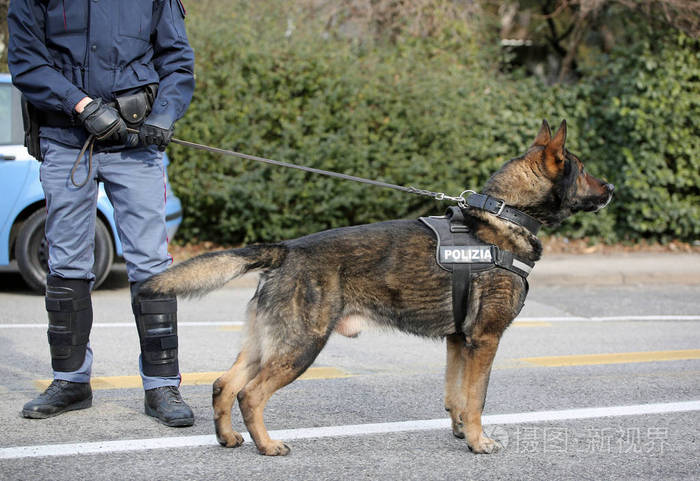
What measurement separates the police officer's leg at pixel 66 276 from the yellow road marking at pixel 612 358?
2.97 meters

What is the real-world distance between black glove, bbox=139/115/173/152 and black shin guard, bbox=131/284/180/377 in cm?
72

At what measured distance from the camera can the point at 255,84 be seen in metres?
9.92

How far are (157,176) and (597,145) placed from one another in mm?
8428

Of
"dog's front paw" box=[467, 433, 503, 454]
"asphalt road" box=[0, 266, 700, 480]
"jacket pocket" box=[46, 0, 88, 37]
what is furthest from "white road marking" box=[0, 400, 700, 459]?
"jacket pocket" box=[46, 0, 88, 37]

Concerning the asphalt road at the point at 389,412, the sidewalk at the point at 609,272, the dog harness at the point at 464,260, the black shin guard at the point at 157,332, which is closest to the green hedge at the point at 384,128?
the sidewalk at the point at 609,272

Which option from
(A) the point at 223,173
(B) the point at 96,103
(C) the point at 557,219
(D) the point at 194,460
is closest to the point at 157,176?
(B) the point at 96,103

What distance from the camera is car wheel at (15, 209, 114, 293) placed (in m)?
7.62

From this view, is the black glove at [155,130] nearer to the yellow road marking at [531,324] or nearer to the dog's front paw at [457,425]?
the dog's front paw at [457,425]

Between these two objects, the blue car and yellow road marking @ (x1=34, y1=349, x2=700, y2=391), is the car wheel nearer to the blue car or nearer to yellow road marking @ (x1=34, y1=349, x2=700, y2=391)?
the blue car

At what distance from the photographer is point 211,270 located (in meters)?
3.52

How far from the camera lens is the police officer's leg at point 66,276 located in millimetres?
4008

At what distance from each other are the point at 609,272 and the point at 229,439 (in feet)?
21.9

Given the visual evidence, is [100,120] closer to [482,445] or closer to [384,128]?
[482,445]

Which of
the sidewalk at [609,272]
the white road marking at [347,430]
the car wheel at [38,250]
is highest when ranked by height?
the white road marking at [347,430]
